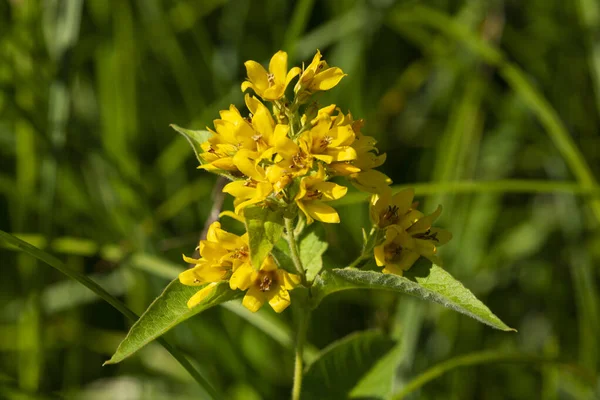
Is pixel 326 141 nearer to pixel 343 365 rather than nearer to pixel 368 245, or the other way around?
pixel 368 245

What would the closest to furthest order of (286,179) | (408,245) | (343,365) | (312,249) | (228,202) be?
(286,179) < (408,245) < (312,249) < (343,365) < (228,202)

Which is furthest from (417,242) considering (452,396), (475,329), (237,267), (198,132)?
(475,329)

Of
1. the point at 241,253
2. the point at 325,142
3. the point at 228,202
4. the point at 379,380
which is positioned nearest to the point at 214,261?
the point at 241,253

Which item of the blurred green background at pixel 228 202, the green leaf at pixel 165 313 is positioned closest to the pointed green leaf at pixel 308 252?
the green leaf at pixel 165 313

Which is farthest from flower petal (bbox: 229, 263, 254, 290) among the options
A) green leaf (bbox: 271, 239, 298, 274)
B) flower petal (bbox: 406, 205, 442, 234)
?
flower petal (bbox: 406, 205, 442, 234)

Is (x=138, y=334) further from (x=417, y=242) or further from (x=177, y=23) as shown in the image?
(x=177, y=23)

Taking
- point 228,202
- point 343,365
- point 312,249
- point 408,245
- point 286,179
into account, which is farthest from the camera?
point 228,202
